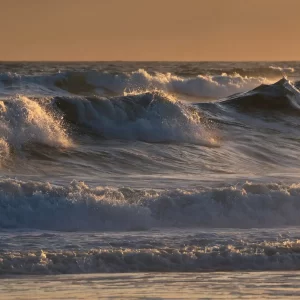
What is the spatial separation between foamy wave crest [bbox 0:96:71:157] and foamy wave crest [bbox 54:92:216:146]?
4.65 feet

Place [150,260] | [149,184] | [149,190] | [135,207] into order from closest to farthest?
[150,260], [135,207], [149,190], [149,184]

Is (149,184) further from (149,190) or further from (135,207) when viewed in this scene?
(135,207)

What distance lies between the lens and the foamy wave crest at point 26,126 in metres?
19.0

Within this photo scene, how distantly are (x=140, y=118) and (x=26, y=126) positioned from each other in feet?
11.6

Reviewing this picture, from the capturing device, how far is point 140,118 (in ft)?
73.5

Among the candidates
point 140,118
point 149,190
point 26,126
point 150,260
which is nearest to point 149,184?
point 149,190

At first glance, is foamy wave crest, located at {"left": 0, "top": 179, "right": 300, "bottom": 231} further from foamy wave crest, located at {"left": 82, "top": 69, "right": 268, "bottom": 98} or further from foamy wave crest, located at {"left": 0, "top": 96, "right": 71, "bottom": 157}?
foamy wave crest, located at {"left": 82, "top": 69, "right": 268, "bottom": 98}

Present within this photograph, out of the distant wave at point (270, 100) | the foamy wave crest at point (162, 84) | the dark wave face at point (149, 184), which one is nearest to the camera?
the dark wave face at point (149, 184)

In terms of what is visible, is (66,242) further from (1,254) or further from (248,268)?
(248,268)

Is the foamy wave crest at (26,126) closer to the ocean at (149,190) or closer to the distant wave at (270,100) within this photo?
the ocean at (149,190)

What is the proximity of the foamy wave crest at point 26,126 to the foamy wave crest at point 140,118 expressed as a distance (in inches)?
55.8

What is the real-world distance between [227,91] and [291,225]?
2775 cm

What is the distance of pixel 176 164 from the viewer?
59.8 ft

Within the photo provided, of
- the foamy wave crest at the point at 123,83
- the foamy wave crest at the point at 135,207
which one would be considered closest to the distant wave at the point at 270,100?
the foamy wave crest at the point at 123,83
